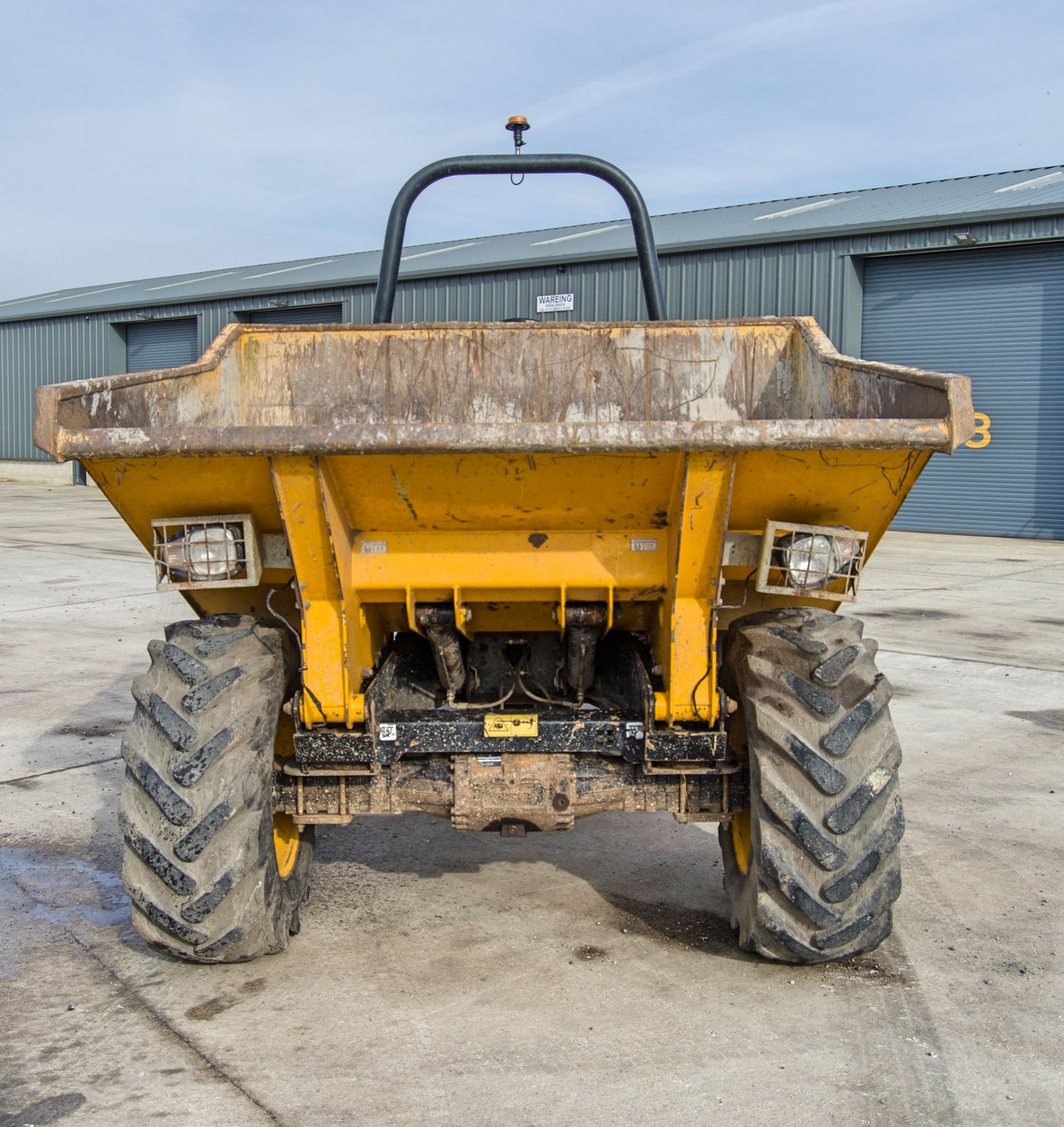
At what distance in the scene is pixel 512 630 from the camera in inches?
152

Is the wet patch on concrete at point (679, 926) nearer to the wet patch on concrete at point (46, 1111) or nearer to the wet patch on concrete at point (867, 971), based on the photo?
the wet patch on concrete at point (867, 971)

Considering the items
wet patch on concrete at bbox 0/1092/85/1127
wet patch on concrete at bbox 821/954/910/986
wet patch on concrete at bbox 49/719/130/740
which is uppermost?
wet patch on concrete at bbox 0/1092/85/1127

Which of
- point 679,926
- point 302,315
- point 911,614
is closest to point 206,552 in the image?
point 679,926

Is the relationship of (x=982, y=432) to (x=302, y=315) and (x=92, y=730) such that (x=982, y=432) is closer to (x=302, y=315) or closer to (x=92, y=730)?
(x=302, y=315)

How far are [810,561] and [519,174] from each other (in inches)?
89.7

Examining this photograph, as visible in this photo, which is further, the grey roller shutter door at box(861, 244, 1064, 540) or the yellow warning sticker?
the grey roller shutter door at box(861, 244, 1064, 540)

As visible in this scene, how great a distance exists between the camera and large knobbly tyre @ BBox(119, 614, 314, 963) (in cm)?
322

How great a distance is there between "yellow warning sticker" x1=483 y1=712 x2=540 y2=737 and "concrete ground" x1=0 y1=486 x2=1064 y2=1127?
0.73 m

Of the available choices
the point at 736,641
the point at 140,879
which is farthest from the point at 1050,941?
the point at 140,879

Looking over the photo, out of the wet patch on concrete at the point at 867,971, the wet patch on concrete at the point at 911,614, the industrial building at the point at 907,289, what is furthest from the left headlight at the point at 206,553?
the industrial building at the point at 907,289

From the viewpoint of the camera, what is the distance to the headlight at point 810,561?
10.6 ft

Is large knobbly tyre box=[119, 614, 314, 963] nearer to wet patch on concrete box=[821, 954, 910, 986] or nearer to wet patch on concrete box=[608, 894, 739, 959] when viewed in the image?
wet patch on concrete box=[608, 894, 739, 959]

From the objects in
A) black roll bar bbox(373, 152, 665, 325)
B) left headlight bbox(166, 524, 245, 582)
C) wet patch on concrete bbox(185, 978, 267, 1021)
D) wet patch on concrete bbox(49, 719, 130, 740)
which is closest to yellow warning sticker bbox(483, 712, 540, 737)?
left headlight bbox(166, 524, 245, 582)

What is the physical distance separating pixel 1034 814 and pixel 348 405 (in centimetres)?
326
